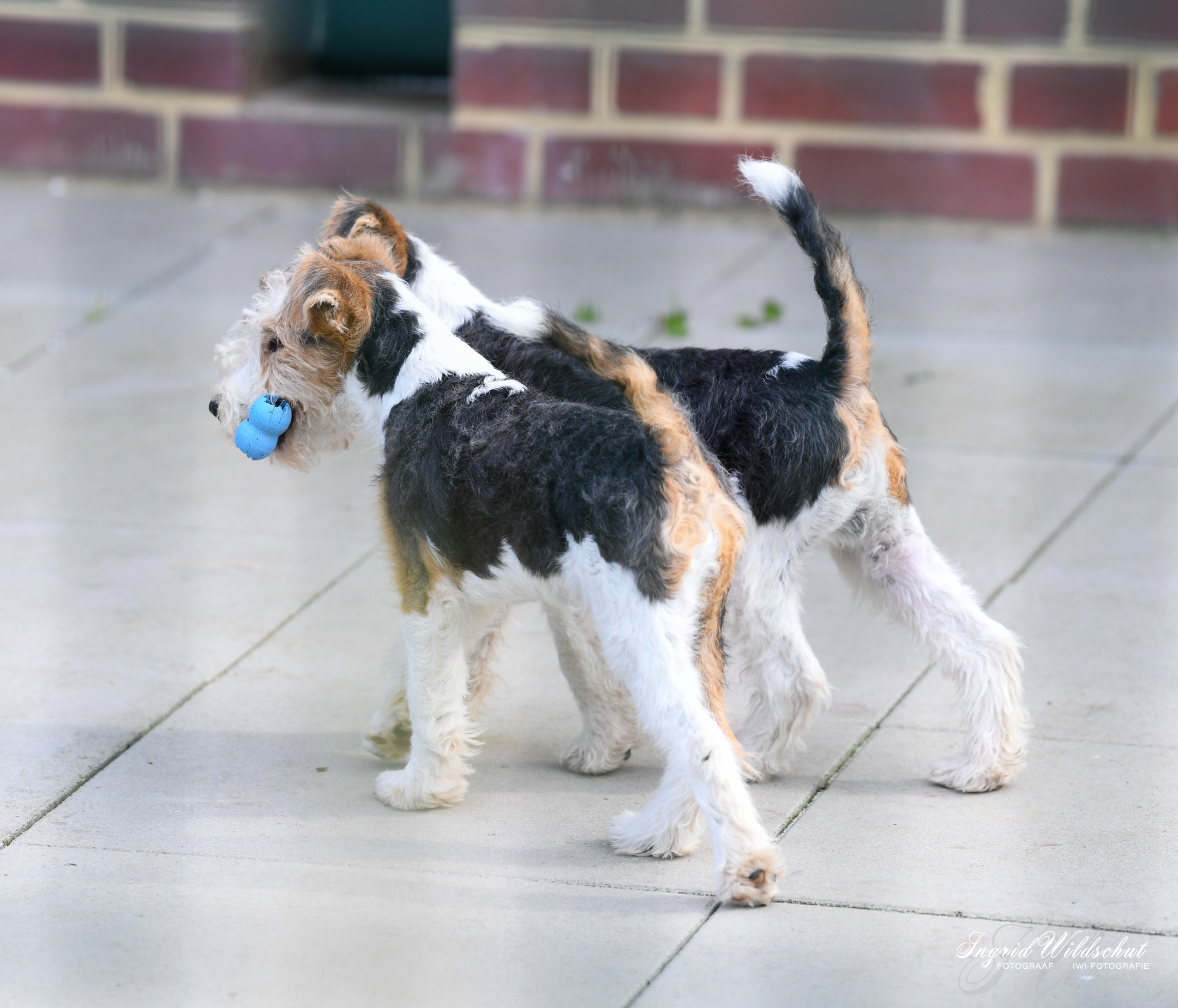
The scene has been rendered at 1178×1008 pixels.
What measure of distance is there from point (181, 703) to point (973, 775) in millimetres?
2193

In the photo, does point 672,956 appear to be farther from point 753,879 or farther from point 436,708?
point 436,708

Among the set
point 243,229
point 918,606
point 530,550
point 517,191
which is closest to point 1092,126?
point 517,191

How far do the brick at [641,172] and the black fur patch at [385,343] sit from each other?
6.52 m

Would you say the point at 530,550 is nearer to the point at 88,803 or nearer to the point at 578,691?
the point at 578,691

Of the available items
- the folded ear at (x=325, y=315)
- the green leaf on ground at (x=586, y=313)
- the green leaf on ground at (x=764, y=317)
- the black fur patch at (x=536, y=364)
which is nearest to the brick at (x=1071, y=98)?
the green leaf on ground at (x=764, y=317)

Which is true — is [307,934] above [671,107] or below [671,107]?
below

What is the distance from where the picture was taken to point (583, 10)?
10602 mm

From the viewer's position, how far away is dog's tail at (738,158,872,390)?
444 cm

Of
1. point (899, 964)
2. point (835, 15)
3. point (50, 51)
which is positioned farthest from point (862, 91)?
point (899, 964)

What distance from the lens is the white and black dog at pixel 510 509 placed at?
13.0ft

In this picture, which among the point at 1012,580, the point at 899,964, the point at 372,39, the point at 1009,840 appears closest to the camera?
the point at 899,964

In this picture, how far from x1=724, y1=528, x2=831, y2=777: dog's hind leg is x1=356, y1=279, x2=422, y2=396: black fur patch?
0.97m

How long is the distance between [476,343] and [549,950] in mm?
1674

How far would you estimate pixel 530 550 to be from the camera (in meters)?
4.10
